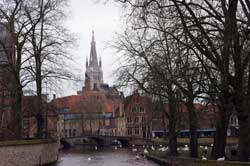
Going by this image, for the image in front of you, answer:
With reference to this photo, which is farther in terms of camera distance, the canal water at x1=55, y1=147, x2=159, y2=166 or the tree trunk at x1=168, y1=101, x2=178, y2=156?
the canal water at x1=55, y1=147, x2=159, y2=166

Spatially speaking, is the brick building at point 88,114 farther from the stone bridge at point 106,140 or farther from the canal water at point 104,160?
the canal water at point 104,160

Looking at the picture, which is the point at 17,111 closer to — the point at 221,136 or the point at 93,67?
the point at 221,136

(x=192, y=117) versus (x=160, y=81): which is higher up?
(x=160, y=81)

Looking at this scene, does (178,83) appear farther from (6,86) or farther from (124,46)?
(6,86)

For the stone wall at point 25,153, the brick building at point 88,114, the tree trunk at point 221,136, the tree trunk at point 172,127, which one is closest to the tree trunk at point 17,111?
the stone wall at point 25,153

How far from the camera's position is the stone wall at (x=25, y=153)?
87.9 feet

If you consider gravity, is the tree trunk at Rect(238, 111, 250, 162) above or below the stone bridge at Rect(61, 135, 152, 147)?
above

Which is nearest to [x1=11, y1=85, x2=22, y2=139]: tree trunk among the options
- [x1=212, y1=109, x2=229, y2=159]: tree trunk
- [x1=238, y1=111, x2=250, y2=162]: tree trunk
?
[x1=212, y1=109, x2=229, y2=159]: tree trunk

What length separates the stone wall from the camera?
26.8 metres

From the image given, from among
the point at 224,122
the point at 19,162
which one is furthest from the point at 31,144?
the point at 224,122

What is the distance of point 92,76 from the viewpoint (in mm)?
146500

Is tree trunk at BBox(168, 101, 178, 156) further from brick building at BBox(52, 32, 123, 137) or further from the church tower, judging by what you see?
the church tower

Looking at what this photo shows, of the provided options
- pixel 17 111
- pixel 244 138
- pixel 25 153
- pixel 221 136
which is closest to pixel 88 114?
pixel 17 111

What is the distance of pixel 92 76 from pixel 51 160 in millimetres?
111099
